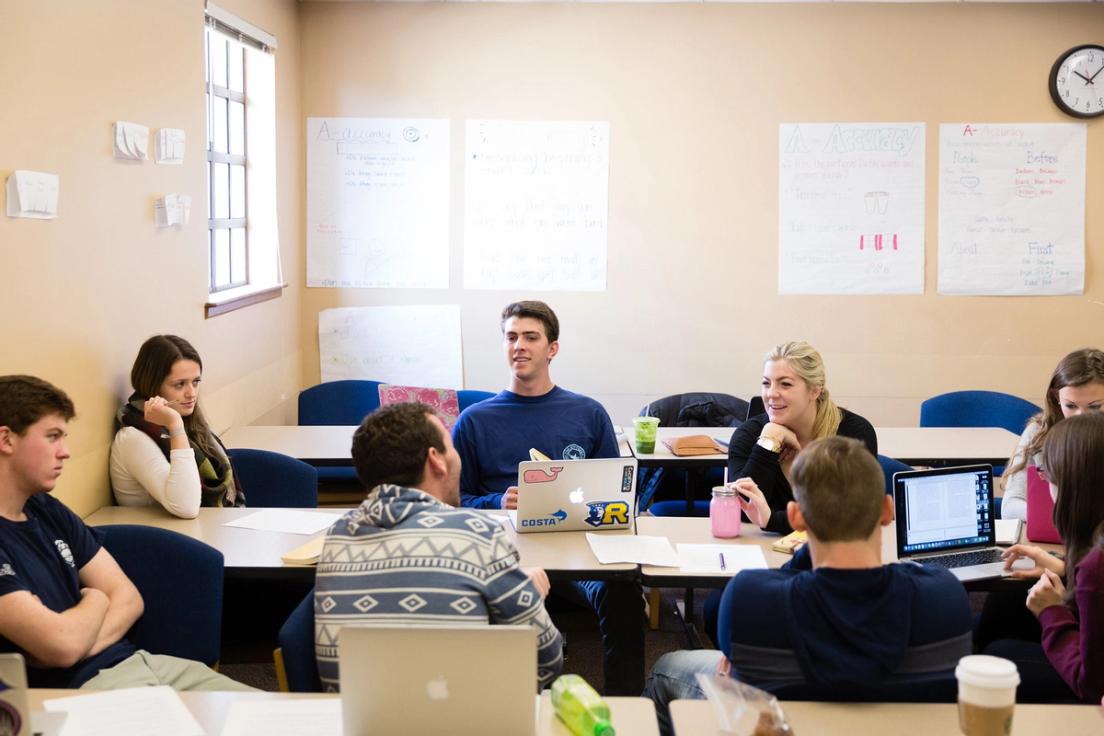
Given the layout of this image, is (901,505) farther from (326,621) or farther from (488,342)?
(488,342)

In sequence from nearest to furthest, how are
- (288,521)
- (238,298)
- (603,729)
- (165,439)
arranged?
(603,729) < (288,521) < (165,439) < (238,298)

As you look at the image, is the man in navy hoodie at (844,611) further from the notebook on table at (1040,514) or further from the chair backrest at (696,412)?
the chair backrest at (696,412)

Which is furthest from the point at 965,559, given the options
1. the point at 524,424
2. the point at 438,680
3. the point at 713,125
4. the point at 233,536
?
the point at 713,125

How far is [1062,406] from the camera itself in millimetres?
3848

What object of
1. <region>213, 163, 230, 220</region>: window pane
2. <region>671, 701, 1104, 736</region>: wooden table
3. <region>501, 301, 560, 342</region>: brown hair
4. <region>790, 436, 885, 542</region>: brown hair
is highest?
<region>213, 163, 230, 220</region>: window pane

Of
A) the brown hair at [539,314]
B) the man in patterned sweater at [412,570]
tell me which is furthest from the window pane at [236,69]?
the man in patterned sweater at [412,570]

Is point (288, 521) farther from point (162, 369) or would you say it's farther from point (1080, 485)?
point (1080, 485)

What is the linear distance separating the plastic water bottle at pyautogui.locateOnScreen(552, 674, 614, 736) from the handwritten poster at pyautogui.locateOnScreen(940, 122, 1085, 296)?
4874 mm

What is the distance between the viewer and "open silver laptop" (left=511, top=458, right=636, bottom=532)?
3260mm

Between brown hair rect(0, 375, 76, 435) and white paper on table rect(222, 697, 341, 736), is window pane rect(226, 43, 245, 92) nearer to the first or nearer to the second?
brown hair rect(0, 375, 76, 435)

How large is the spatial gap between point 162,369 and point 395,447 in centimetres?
164

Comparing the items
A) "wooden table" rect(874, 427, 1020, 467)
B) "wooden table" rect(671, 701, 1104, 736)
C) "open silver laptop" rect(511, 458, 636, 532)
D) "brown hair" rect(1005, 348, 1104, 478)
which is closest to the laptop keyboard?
"brown hair" rect(1005, 348, 1104, 478)

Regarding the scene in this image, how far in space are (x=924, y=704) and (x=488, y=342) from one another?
14.6ft

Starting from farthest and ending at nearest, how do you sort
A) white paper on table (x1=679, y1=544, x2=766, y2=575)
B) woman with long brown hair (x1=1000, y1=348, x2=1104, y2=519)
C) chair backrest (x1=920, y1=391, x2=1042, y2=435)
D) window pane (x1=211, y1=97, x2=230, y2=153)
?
chair backrest (x1=920, y1=391, x2=1042, y2=435) < window pane (x1=211, y1=97, x2=230, y2=153) < woman with long brown hair (x1=1000, y1=348, x2=1104, y2=519) < white paper on table (x1=679, y1=544, x2=766, y2=575)
